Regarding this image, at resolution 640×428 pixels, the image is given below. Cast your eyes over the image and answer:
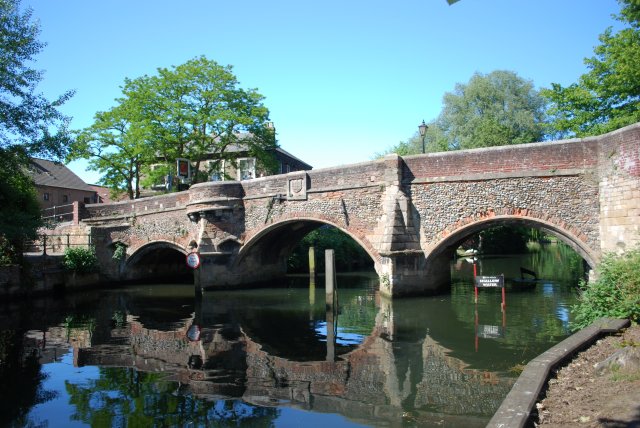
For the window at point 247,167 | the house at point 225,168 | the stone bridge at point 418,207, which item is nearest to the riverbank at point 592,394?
the stone bridge at point 418,207

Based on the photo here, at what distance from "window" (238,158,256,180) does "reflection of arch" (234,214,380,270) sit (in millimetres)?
7077

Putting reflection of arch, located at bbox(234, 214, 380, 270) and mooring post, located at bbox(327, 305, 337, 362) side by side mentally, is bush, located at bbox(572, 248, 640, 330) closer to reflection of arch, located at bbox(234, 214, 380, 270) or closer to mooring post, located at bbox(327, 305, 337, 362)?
mooring post, located at bbox(327, 305, 337, 362)

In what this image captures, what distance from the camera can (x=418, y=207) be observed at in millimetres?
15984

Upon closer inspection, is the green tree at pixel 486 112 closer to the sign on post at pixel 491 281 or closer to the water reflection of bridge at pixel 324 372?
the sign on post at pixel 491 281

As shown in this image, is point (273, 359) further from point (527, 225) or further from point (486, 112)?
point (486, 112)

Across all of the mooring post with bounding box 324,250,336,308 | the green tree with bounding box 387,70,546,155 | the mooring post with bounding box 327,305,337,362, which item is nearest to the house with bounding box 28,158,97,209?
the green tree with bounding box 387,70,546,155

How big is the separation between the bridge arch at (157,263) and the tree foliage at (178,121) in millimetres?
4882

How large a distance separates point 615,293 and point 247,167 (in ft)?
81.7

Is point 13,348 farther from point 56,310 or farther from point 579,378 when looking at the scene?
point 579,378

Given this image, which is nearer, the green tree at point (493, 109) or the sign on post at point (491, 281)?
the sign on post at point (491, 281)

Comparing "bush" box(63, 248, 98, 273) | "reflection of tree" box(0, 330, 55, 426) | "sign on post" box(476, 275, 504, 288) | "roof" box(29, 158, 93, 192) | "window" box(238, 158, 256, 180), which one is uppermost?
"roof" box(29, 158, 93, 192)

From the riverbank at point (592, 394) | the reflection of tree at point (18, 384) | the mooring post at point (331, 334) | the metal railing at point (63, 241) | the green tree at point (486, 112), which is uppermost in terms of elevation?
the green tree at point (486, 112)

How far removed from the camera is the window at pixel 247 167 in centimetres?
3020

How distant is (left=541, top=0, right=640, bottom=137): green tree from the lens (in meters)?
17.2
